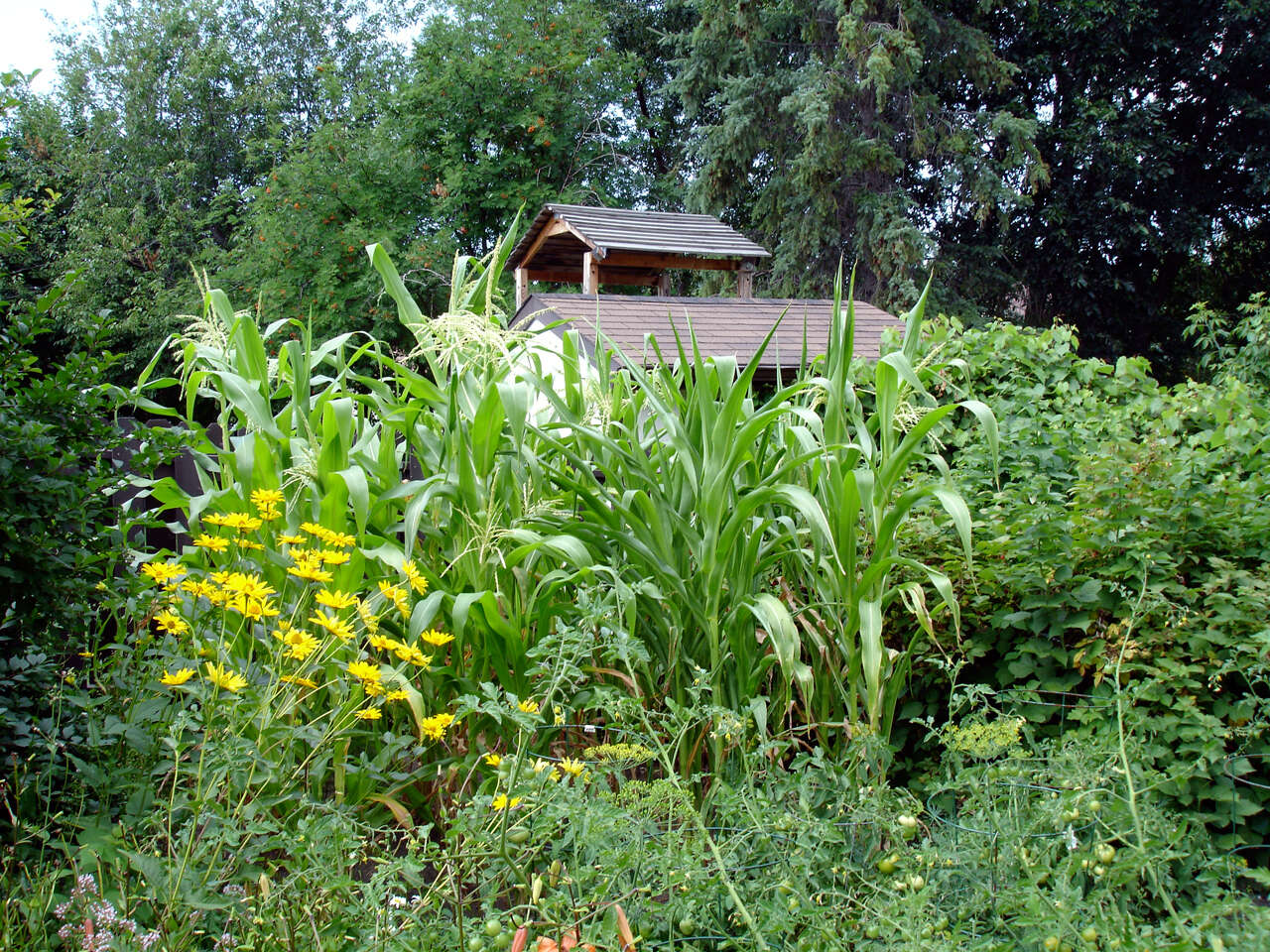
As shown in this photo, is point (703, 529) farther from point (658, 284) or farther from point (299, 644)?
point (658, 284)

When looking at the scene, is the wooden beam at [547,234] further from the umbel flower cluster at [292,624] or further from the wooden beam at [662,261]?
the umbel flower cluster at [292,624]

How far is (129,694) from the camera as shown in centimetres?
183

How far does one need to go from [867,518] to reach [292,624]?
1284 millimetres

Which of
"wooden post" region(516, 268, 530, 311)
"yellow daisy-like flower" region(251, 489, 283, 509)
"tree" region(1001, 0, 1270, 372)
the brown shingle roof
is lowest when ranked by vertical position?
"yellow daisy-like flower" region(251, 489, 283, 509)

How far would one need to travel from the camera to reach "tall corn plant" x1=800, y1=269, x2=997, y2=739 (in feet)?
6.30

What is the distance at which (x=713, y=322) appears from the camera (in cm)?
1066

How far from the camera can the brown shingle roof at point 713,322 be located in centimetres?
945

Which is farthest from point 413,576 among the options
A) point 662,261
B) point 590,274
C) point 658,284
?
point 658,284

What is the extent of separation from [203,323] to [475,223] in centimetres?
1610

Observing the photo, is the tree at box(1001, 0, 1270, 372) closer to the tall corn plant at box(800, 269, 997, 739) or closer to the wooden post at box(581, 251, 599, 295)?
the wooden post at box(581, 251, 599, 295)

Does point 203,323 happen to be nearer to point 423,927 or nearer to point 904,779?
point 423,927

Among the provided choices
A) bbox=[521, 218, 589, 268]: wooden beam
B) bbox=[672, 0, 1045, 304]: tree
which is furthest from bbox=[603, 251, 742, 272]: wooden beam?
bbox=[672, 0, 1045, 304]: tree

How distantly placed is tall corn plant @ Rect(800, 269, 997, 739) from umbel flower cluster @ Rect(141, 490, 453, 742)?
2.78 feet

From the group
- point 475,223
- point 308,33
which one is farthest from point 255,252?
point 308,33
